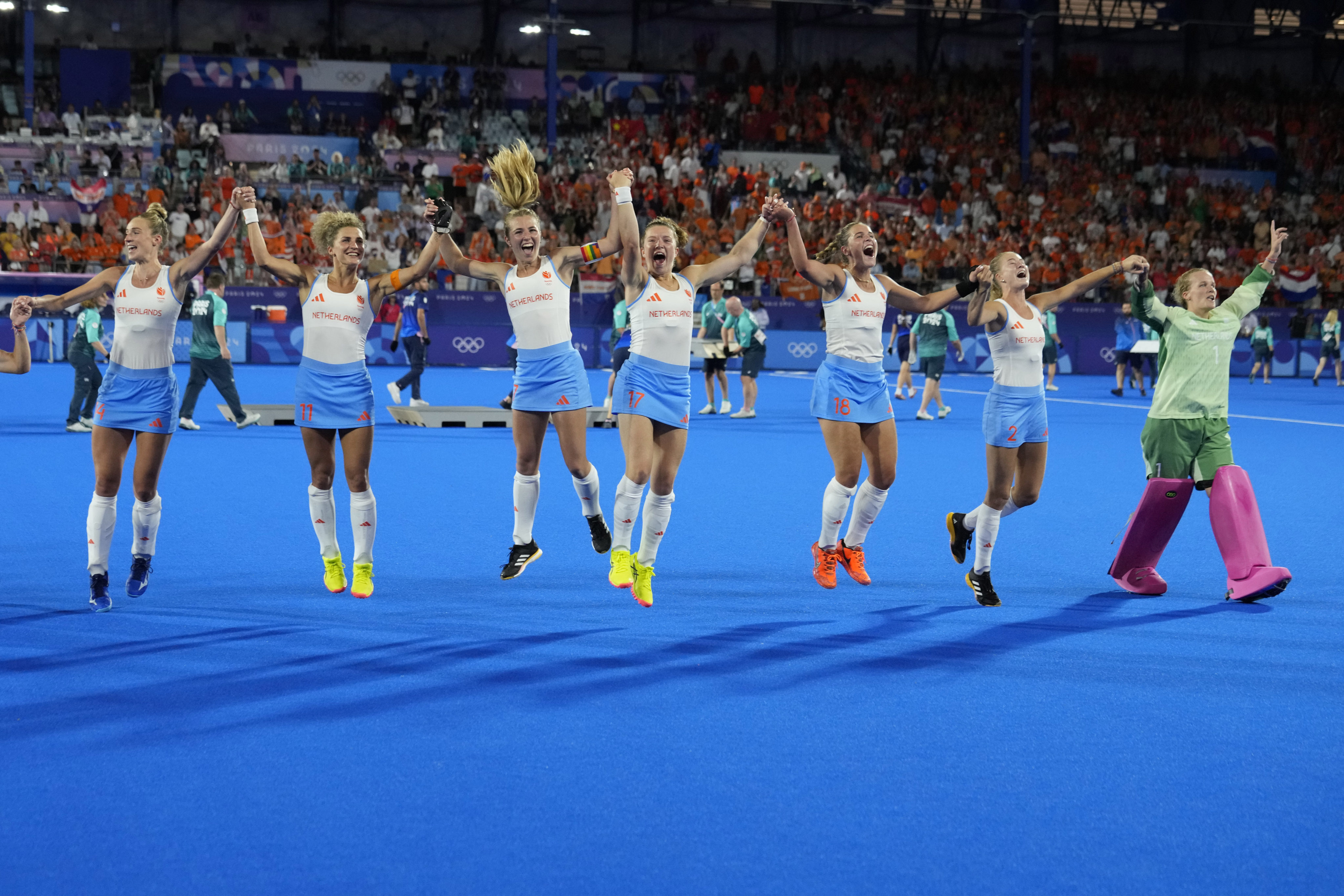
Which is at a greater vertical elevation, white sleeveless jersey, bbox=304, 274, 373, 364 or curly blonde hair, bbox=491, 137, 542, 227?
curly blonde hair, bbox=491, 137, 542, 227

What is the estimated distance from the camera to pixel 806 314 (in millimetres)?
33906

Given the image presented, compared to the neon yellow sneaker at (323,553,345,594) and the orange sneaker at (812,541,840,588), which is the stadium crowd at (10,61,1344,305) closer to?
the neon yellow sneaker at (323,553,345,594)

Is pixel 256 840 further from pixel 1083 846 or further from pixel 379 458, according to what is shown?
pixel 379 458

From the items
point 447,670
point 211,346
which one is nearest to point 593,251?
point 447,670

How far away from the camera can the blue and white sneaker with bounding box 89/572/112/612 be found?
6.65m

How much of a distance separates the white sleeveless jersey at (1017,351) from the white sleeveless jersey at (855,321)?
686mm

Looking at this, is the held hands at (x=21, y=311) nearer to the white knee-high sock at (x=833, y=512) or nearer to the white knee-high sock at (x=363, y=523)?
the white knee-high sock at (x=363, y=523)

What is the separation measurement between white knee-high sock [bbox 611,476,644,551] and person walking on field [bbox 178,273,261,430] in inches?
353

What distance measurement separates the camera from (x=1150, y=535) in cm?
764

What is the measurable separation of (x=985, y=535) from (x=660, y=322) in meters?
2.25

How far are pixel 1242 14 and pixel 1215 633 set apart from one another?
46.6m

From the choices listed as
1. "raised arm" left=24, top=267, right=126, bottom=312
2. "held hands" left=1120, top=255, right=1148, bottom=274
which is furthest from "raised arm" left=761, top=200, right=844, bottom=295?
"raised arm" left=24, top=267, right=126, bottom=312

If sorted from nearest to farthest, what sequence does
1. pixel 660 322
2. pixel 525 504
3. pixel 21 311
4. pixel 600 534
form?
1. pixel 21 311
2. pixel 660 322
3. pixel 525 504
4. pixel 600 534

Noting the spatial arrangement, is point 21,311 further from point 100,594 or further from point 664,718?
point 664,718
